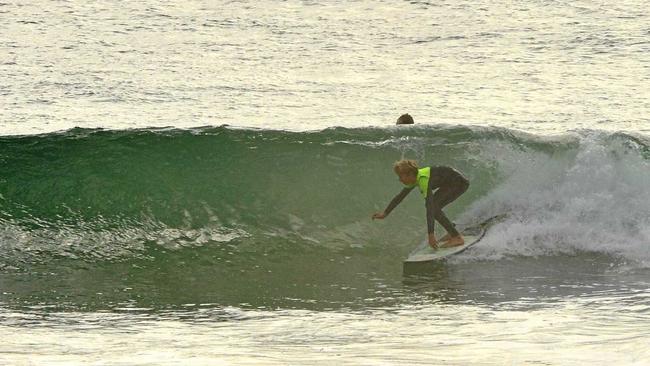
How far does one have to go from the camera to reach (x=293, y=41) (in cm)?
3431

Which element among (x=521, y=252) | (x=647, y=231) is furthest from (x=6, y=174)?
(x=647, y=231)

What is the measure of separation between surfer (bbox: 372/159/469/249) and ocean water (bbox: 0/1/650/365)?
0.40 meters

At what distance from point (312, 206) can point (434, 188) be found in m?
2.84

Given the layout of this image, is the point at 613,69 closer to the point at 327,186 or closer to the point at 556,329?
the point at 327,186

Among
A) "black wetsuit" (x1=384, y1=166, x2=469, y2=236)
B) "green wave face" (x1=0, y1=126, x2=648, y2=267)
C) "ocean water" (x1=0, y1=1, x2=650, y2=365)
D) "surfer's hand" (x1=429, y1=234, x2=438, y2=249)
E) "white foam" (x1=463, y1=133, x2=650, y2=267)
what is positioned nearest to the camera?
"ocean water" (x1=0, y1=1, x2=650, y2=365)

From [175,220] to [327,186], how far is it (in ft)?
7.36

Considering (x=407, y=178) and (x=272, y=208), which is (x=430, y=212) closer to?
(x=407, y=178)

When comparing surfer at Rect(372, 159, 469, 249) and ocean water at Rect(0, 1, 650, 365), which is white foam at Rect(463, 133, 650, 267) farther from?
surfer at Rect(372, 159, 469, 249)

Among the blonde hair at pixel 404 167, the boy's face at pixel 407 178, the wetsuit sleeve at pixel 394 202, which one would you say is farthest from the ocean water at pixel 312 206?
the blonde hair at pixel 404 167

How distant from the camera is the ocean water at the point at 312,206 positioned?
1061cm

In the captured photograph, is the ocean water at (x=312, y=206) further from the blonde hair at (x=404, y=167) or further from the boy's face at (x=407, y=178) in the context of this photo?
the blonde hair at (x=404, y=167)

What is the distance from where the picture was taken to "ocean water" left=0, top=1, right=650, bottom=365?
10.6 m

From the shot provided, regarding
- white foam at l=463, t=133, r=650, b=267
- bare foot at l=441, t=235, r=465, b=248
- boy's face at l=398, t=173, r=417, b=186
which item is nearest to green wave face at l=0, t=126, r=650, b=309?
white foam at l=463, t=133, r=650, b=267

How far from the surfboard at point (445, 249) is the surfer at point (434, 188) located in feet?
0.25
